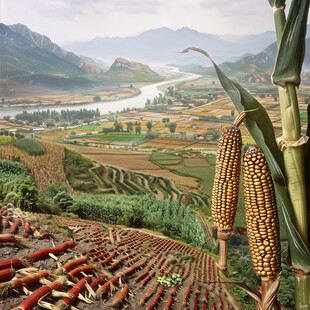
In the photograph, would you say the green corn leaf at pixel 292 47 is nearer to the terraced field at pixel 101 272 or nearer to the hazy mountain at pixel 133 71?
the terraced field at pixel 101 272

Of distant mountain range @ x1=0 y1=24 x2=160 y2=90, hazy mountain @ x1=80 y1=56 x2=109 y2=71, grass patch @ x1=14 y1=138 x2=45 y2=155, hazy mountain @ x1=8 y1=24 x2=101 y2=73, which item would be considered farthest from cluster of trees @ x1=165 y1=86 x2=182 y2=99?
grass patch @ x1=14 y1=138 x2=45 y2=155

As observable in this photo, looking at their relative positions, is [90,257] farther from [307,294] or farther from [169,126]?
[169,126]


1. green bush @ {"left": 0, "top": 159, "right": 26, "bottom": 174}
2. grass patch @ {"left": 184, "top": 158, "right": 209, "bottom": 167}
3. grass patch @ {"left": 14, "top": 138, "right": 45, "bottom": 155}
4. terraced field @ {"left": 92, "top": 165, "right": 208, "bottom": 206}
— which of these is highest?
grass patch @ {"left": 14, "top": 138, "right": 45, "bottom": 155}

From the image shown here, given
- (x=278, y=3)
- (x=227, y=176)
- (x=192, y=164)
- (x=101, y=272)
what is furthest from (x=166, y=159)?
(x=278, y=3)

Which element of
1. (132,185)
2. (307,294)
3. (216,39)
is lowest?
(132,185)

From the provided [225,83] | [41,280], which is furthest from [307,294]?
[41,280]

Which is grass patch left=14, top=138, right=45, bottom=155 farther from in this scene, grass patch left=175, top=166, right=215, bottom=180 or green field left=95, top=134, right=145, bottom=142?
grass patch left=175, top=166, right=215, bottom=180

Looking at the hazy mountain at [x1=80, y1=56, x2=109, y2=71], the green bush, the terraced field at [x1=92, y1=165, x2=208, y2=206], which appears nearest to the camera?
the terraced field at [x1=92, y1=165, x2=208, y2=206]
